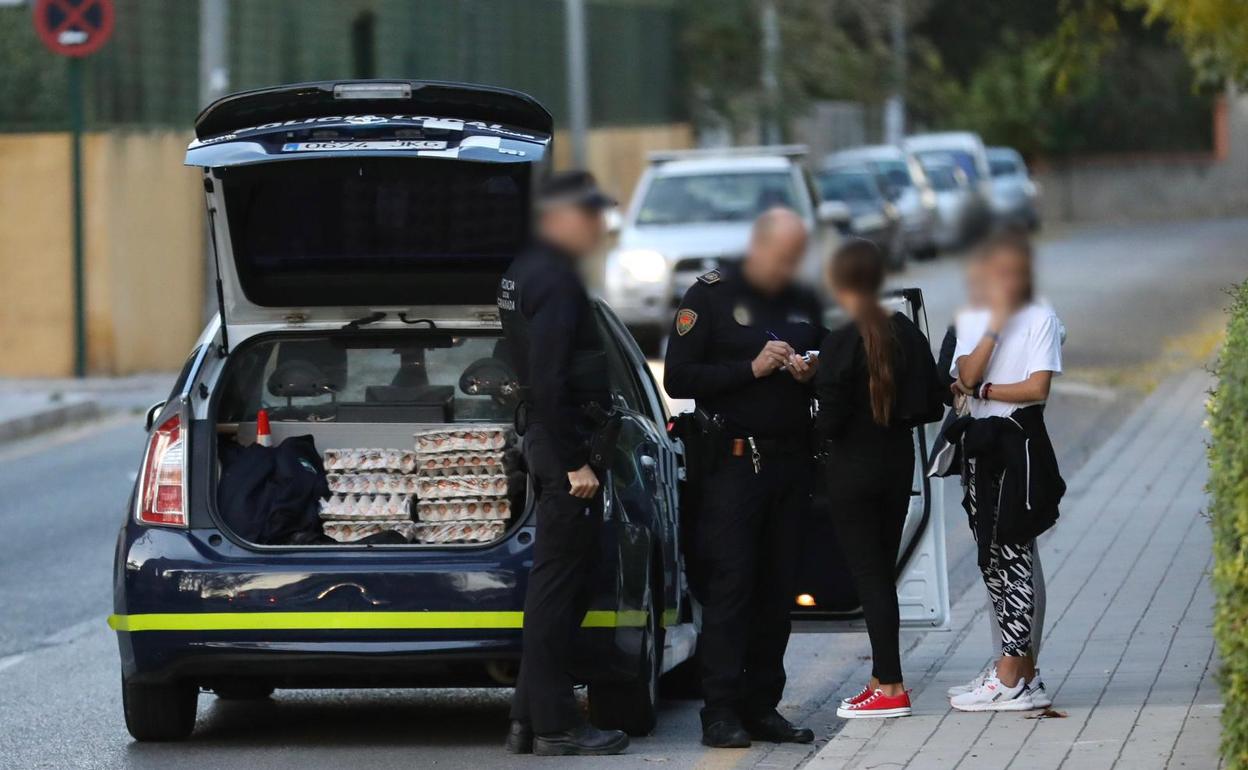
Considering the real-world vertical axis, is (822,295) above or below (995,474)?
above

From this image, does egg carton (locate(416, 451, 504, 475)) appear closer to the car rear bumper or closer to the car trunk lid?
the car rear bumper

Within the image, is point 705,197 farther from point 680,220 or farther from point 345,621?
point 345,621

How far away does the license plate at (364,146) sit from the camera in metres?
7.15

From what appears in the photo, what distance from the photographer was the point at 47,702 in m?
8.38

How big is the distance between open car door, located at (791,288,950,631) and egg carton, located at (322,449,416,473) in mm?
1380

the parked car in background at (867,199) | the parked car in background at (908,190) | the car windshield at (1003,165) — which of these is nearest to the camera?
the parked car in background at (867,199)

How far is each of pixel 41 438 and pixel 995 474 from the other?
11696 millimetres

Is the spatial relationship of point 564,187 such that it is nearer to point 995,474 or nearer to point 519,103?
point 519,103

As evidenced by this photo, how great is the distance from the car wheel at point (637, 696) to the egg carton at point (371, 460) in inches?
39.6

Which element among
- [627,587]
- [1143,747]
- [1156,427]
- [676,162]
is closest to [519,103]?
[627,587]

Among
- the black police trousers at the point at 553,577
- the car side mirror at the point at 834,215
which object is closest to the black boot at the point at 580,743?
the black police trousers at the point at 553,577

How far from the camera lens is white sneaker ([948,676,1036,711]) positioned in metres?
7.23

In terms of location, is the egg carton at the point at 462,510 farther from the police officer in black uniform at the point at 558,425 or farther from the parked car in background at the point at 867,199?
the parked car in background at the point at 867,199

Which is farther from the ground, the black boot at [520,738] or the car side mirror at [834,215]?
the car side mirror at [834,215]
